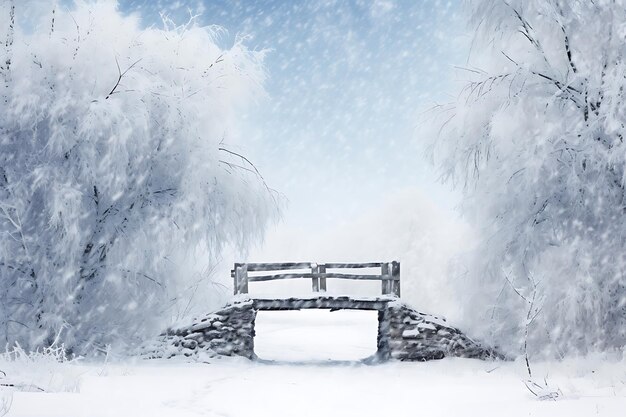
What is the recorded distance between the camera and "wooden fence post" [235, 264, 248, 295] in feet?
56.7

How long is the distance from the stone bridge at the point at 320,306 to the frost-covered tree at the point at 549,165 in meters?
1.52

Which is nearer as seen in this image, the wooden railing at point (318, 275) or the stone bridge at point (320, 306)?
the stone bridge at point (320, 306)

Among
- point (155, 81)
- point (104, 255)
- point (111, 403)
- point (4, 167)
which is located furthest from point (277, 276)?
point (111, 403)

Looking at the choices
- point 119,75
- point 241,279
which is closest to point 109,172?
point 119,75

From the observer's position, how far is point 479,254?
Result: 48.1 feet

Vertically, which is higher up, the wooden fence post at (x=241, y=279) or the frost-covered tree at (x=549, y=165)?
the frost-covered tree at (x=549, y=165)

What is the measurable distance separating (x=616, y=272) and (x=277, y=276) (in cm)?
879

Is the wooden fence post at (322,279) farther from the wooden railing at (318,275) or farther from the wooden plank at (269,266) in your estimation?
the wooden plank at (269,266)

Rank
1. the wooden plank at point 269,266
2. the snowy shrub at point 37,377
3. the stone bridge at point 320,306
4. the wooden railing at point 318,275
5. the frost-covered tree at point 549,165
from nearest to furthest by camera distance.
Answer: the snowy shrub at point 37,377, the frost-covered tree at point 549,165, the stone bridge at point 320,306, the wooden plank at point 269,266, the wooden railing at point 318,275

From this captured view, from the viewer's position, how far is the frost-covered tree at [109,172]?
1315cm

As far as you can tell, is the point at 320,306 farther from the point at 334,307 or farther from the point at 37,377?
the point at 37,377

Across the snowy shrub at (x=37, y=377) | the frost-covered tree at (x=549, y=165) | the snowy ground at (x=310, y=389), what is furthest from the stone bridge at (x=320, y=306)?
the snowy shrub at (x=37, y=377)

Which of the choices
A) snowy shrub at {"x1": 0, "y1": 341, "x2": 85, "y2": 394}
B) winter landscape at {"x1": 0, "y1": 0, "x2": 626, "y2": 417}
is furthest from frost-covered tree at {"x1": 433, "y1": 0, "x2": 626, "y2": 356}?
snowy shrub at {"x1": 0, "y1": 341, "x2": 85, "y2": 394}

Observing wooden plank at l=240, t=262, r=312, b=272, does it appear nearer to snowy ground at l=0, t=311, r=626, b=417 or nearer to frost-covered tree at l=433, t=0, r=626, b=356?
snowy ground at l=0, t=311, r=626, b=417
